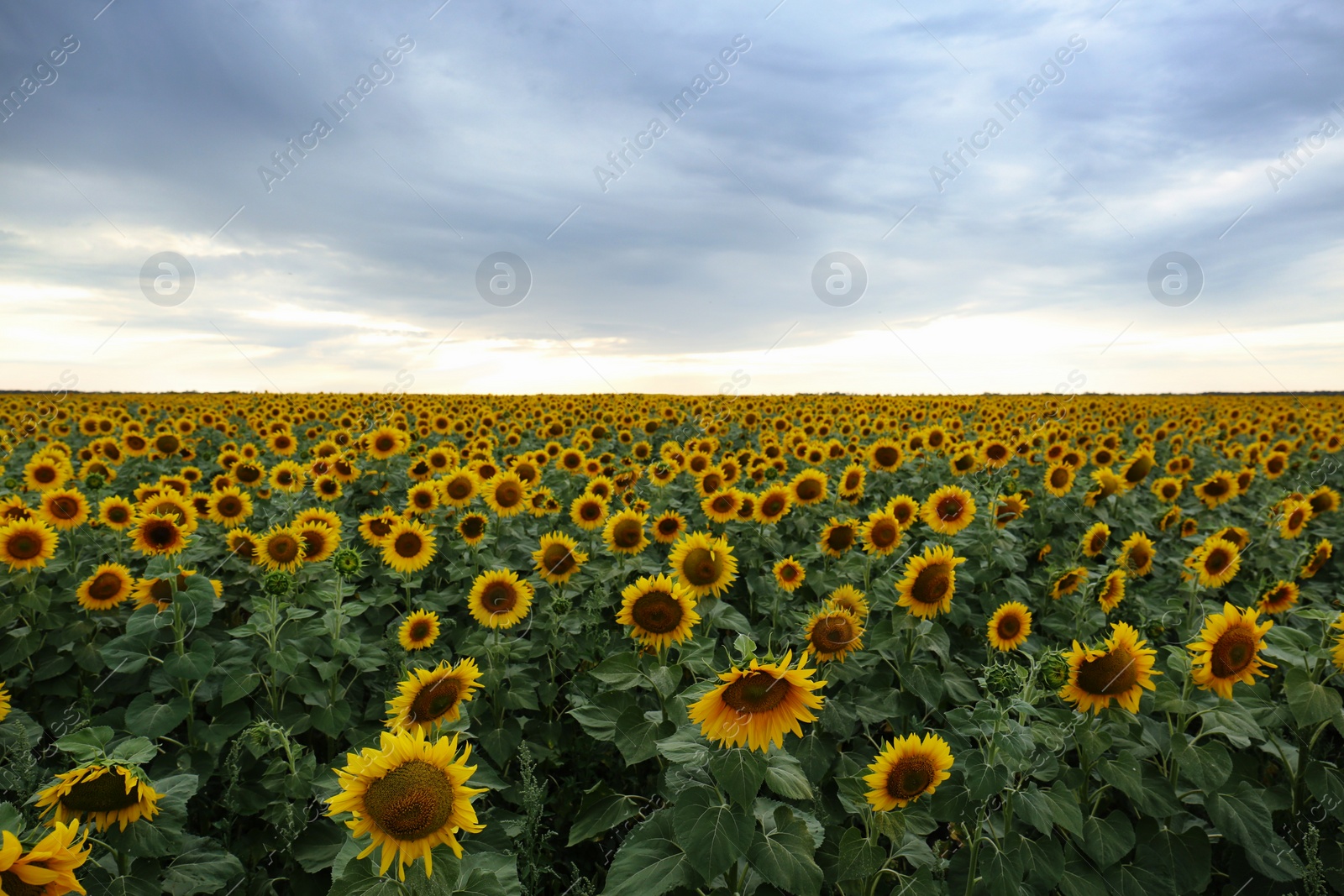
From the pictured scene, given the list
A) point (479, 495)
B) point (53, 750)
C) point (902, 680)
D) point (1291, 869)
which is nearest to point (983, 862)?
point (902, 680)

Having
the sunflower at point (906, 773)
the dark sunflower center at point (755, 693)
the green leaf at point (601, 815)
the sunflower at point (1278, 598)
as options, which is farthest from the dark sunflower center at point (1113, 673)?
the sunflower at point (1278, 598)

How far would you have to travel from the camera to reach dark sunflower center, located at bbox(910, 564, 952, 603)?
169 inches

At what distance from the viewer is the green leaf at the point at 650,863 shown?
7.69ft

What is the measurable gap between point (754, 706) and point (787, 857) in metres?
0.55

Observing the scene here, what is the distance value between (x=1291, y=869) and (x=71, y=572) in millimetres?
8762

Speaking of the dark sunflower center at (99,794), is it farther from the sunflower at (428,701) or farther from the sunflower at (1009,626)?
the sunflower at (1009,626)

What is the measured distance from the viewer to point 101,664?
16.5 feet

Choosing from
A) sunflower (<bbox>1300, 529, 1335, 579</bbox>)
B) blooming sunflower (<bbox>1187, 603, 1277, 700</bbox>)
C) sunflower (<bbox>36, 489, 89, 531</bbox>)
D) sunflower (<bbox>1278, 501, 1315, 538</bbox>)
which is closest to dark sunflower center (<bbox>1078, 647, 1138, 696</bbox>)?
blooming sunflower (<bbox>1187, 603, 1277, 700</bbox>)

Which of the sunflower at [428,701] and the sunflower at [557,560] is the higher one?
the sunflower at [557,560]

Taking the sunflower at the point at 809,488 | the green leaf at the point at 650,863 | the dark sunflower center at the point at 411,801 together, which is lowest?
the green leaf at the point at 650,863

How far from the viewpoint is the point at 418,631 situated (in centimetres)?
483

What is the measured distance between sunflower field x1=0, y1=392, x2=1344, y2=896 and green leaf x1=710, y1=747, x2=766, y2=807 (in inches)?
0.5

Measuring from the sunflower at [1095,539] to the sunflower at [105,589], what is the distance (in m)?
8.75

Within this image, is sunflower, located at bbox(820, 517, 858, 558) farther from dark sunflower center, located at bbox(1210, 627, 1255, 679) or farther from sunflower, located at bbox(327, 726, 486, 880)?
sunflower, located at bbox(327, 726, 486, 880)
